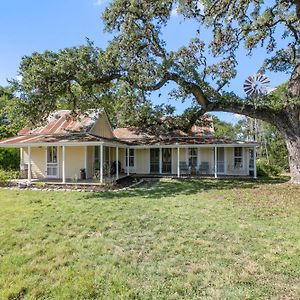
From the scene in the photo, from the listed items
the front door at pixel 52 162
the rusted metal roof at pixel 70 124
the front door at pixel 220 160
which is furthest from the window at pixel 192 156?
the front door at pixel 52 162

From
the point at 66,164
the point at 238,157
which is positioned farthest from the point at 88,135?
the point at 238,157

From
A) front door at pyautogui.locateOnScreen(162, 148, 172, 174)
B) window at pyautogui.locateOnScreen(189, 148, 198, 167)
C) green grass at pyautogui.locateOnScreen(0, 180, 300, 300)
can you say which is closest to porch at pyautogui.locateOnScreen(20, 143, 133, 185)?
front door at pyautogui.locateOnScreen(162, 148, 172, 174)

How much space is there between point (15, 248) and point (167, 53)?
1324 cm

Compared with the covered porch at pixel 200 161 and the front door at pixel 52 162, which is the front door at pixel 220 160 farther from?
the front door at pixel 52 162

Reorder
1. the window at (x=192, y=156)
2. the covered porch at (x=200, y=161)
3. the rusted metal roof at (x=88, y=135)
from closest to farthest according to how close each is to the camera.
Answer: the rusted metal roof at (x=88, y=135) → the covered porch at (x=200, y=161) → the window at (x=192, y=156)

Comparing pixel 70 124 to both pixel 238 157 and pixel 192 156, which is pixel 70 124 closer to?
pixel 192 156

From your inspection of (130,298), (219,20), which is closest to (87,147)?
(219,20)

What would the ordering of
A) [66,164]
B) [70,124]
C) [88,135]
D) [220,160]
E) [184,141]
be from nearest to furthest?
1. [88,135]
2. [66,164]
3. [70,124]
4. [184,141]
5. [220,160]

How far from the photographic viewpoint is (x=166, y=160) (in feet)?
74.3

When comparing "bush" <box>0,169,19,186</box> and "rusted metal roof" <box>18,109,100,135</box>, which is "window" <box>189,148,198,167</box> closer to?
"rusted metal roof" <box>18,109,100,135</box>

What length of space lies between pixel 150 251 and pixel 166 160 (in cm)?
1718

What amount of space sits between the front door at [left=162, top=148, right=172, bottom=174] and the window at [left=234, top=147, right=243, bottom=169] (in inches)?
188

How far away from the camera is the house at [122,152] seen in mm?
18203

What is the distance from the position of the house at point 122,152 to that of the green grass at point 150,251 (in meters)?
8.38
